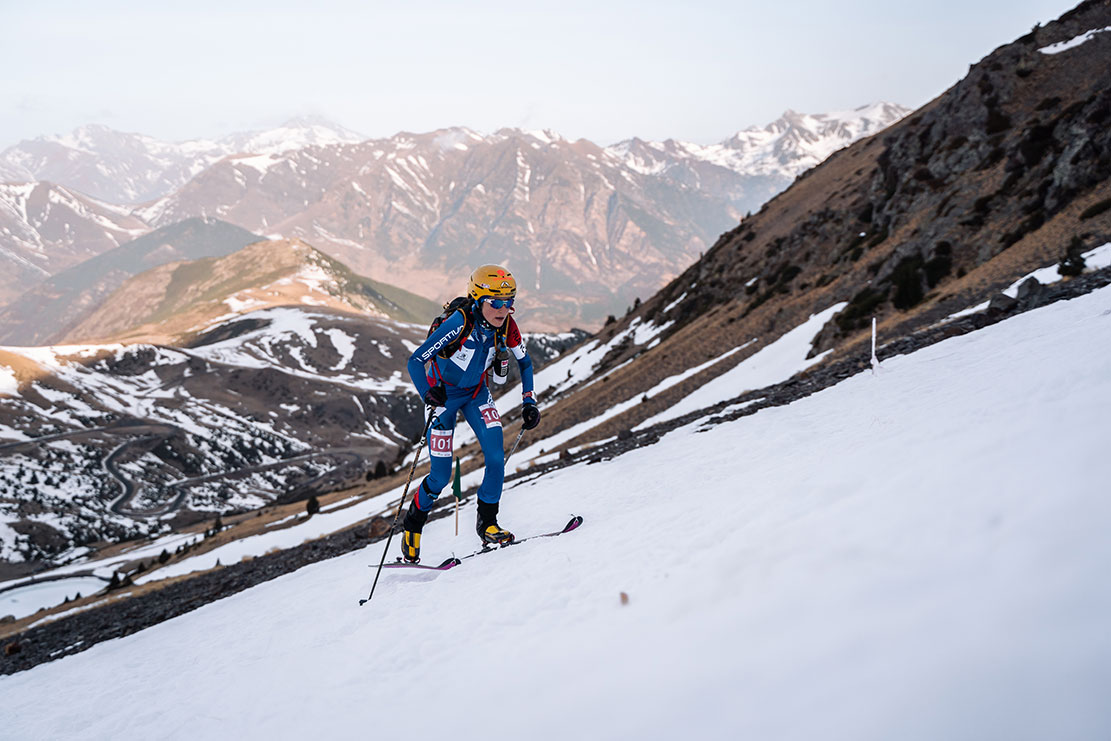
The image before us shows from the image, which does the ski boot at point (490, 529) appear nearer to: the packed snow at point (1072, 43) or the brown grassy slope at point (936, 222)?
the brown grassy slope at point (936, 222)

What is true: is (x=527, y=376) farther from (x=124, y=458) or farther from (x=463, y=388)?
(x=124, y=458)

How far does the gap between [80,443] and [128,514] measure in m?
38.9

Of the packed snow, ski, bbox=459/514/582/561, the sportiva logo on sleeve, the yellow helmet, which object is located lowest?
ski, bbox=459/514/582/561

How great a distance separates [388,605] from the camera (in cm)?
947

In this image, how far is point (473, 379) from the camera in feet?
36.9

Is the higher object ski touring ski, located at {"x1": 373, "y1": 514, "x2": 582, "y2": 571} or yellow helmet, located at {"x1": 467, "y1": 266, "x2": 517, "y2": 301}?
yellow helmet, located at {"x1": 467, "y1": 266, "x2": 517, "y2": 301}

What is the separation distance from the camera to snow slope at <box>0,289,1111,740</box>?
364 cm

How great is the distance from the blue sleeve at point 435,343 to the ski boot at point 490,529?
8.36 feet

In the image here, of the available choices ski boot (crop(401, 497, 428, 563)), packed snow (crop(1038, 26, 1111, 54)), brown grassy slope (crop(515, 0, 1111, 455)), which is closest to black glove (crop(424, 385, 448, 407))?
ski boot (crop(401, 497, 428, 563))

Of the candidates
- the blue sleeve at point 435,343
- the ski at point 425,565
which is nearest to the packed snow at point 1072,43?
the blue sleeve at point 435,343

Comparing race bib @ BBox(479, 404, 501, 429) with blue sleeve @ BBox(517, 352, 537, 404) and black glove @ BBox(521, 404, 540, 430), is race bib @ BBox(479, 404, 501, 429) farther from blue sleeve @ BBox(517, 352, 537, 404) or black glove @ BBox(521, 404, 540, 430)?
blue sleeve @ BBox(517, 352, 537, 404)

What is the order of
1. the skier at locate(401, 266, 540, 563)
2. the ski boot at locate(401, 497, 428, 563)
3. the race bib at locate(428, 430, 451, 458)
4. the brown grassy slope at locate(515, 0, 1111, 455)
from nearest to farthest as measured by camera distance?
the skier at locate(401, 266, 540, 563), the race bib at locate(428, 430, 451, 458), the ski boot at locate(401, 497, 428, 563), the brown grassy slope at locate(515, 0, 1111, 455)

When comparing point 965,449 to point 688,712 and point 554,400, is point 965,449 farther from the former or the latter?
point 554,400

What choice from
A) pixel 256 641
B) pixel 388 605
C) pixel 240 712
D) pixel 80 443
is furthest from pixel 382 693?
pixel 80 443
